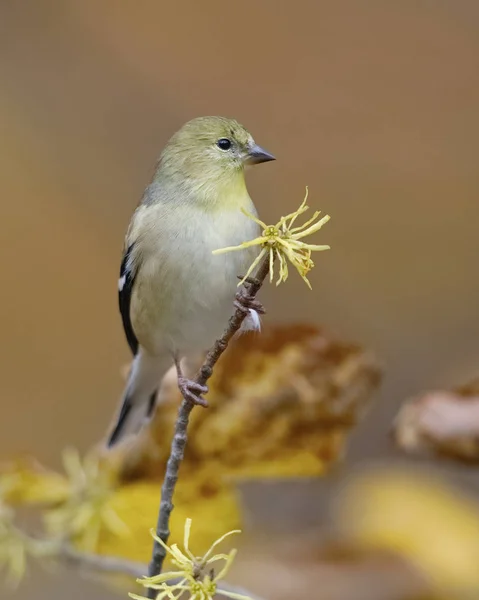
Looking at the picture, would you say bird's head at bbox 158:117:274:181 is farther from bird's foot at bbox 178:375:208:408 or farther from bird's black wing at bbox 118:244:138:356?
bird's foot at bbox 178:375:208:408

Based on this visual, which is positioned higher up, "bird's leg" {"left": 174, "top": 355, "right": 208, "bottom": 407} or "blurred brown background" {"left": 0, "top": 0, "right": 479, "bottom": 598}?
"blurred brown background" {"left": 0, "top": 0, "right": 479, "bottom": 598}

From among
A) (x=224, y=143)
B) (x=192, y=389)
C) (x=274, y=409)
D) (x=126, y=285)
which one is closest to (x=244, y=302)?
(x=192, y=389)

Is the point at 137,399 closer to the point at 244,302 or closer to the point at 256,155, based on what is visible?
the point at 256,155

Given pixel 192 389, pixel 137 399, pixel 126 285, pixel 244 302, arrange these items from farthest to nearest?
pixel 137 399
pixel 126 285
pixel 192 389
pixel 244 302

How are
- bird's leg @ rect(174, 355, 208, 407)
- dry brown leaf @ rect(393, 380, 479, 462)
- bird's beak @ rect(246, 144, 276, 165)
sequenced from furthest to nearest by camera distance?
dry brown leaf @ rect(393, 380, 479, 462), bird's beak @ rect(246, 144, 276, 165), bird's leg @ rect(174, 355, 208, 407)

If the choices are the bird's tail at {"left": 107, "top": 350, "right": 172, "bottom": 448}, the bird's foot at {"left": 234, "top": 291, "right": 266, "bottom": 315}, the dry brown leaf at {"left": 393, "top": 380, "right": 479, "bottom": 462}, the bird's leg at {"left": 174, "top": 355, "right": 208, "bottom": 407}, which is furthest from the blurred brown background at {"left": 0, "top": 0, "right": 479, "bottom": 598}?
the bird's foot at {"left": 234, "top": 291, "right": 266, "bottom": 315}

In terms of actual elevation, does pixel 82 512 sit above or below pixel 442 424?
below

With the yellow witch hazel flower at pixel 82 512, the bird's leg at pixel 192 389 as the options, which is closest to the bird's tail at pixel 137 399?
the yellow witch hazel flower at pixel 82 512

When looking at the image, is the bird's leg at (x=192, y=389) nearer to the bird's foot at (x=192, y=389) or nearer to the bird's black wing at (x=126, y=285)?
the bird's foot at (x=192, y=389)
